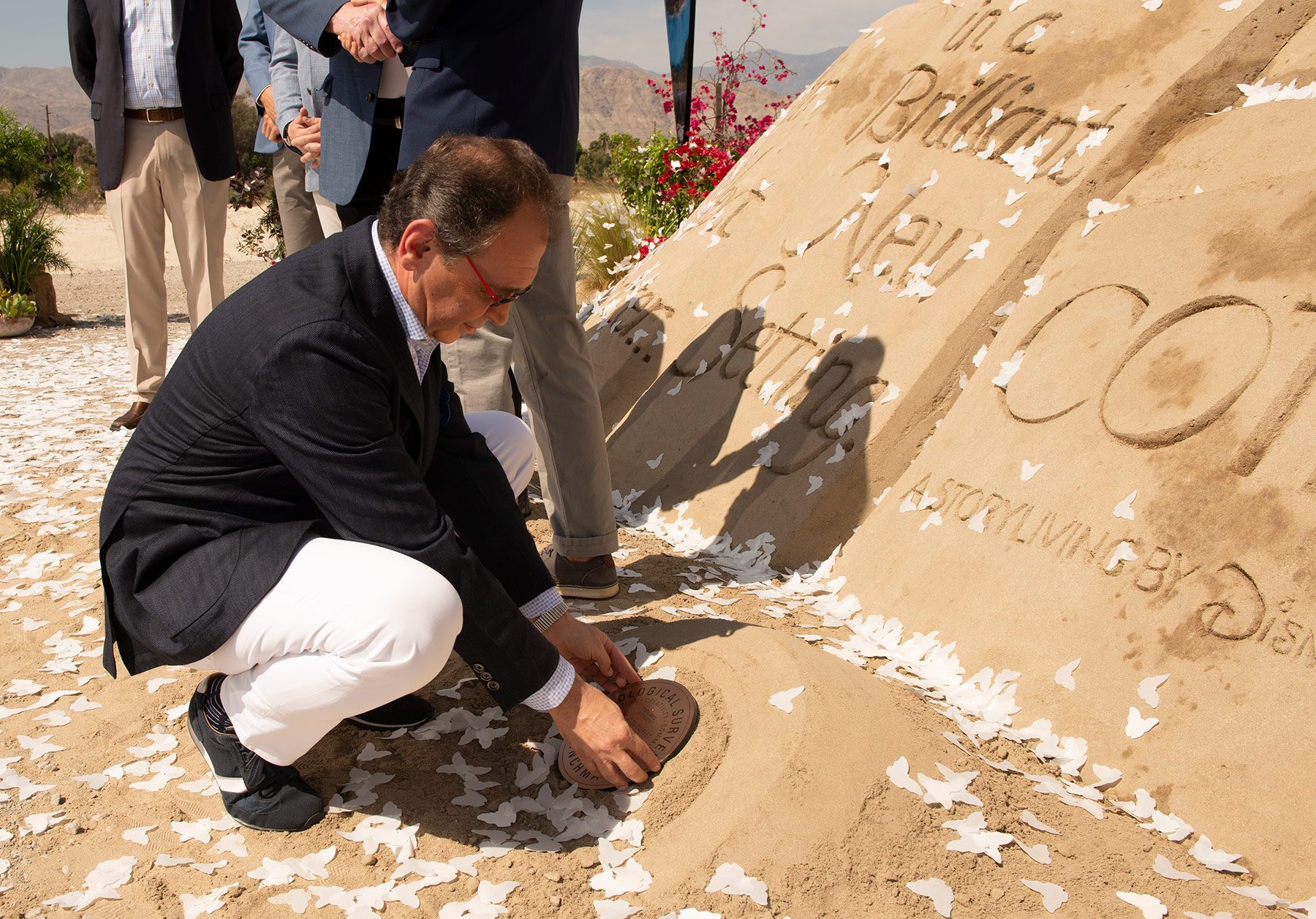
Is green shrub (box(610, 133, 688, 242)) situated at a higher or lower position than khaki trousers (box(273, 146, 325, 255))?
higher

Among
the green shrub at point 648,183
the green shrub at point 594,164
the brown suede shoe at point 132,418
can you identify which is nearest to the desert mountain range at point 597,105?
the green shrub at point 594,164

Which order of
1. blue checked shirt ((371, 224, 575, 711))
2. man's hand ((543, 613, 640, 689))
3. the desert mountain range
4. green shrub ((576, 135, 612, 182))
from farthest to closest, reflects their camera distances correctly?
the desert mountain range → green shrub ((576, 135, 612, 182)) → man's hand ((543, 613, 640, 689)) → blue checked shirt ((371, 224, 575, 711))

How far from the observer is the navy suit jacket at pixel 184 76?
15.3ft

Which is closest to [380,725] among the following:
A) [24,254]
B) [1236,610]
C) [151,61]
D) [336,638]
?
[336,638]

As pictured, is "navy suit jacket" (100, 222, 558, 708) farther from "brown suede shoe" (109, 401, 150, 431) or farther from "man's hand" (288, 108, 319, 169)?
"brown suede shoe" (109, 401, 150, 431)

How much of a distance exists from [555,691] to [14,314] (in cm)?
749

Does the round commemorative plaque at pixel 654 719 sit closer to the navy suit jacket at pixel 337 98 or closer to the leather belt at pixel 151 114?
the navy suit jacket at pixel 337 98

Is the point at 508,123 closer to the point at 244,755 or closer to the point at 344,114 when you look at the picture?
the point at 344,114

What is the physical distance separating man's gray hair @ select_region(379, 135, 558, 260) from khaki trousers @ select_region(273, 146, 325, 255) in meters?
2.70

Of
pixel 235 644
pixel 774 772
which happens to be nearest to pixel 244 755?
pixel 235 644

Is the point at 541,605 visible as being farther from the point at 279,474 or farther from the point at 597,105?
the point at 597,105

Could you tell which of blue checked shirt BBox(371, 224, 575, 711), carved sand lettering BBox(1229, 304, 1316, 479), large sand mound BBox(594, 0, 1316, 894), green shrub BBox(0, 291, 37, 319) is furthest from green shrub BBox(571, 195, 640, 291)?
blue checked shirt BBox(371, 224, 575, 711)

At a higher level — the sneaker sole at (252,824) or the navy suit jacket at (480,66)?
the navy suit jacket at (480,66)

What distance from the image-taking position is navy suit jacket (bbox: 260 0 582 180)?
2564 millimetres
